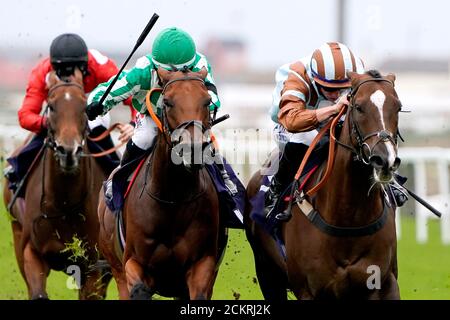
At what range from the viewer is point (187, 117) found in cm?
604

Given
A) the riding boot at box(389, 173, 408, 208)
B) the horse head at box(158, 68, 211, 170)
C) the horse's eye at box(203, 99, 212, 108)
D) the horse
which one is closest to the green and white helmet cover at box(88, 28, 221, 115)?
the horse head at box(158, 68, 211, 170)

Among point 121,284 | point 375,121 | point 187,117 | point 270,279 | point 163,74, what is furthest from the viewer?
point 270,279

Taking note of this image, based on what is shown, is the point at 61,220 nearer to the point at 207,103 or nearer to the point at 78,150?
the point at 78,150

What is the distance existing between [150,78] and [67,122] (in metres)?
1.11

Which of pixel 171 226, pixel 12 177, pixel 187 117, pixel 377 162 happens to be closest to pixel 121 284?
pixel 171 226

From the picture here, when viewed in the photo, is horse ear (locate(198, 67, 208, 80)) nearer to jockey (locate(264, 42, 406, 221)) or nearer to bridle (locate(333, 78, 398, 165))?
jockey (locate(264, 42, 406, 221))

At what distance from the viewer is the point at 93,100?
23.5ft

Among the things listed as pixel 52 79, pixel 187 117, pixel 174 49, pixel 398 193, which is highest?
pixel 174 49

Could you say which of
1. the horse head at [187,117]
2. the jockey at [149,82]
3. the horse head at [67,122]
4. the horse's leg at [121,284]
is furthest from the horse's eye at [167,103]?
the horse head at [67,122]

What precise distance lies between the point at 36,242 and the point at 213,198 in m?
2.05

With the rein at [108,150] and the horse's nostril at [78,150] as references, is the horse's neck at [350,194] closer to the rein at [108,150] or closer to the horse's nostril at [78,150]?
the horse's nostril at [78,150]

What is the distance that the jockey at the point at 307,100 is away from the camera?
654cm
